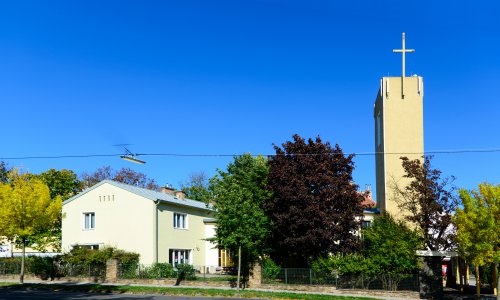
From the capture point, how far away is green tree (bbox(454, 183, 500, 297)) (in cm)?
2020

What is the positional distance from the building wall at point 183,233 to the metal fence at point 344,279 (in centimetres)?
823

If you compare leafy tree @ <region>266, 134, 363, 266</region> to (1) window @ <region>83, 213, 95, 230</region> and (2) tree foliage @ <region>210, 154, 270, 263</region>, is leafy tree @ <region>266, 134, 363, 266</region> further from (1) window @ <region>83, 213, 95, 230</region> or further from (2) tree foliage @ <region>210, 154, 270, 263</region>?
(1) window @ <region>83, 213, 95, 230</region>

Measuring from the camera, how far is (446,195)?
27.1 metres

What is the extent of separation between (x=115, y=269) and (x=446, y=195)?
19163 mm

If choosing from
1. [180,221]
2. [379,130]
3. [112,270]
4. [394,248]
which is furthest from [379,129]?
[112,270]

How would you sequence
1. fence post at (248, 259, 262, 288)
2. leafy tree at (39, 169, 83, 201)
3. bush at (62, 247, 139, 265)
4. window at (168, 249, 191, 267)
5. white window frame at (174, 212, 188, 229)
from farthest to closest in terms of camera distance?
leafy tree at (39, 169, 83, 201) → white window frame at (174, 212, 188, 229) → window at (168, 249, 191, 267) → bush at (62, 247, 139, 265) → fence post at (248, 259, 262, 288)

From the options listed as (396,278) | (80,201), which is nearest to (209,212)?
(80,201)

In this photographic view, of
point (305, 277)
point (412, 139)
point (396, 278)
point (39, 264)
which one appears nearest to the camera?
point (396, 278)

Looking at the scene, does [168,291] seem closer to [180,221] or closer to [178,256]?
[178,256]

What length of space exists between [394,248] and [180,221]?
17.9 metres

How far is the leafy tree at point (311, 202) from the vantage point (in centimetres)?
2900

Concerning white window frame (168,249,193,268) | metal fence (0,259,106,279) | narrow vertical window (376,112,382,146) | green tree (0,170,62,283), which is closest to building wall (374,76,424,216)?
narrow vertical window (376,112,382,146)

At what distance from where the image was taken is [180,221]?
39.5 metres

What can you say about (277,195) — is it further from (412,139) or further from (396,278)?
(412,139)
